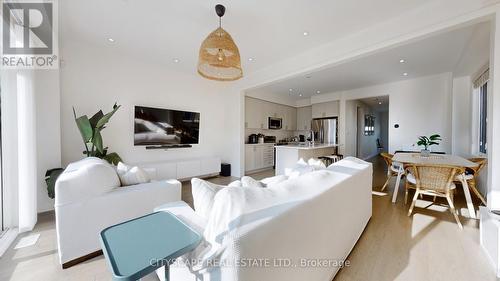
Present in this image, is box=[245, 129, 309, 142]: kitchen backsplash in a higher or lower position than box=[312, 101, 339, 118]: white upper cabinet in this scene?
lower

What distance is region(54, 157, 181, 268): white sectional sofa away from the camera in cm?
161

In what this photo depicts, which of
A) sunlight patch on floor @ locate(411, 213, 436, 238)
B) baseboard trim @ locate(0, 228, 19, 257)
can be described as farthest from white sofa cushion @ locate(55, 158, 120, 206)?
sunlight patch on floor @ locate(411, 213, 436, 238)

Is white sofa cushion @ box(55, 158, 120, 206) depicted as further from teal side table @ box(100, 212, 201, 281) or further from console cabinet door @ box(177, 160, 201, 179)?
console cabinet door @ box(177, 160, 201, 179)

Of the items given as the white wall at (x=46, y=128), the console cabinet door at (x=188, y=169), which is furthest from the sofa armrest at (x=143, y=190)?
the console cabinet door at (x=188, y=169)

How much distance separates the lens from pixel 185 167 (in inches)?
168

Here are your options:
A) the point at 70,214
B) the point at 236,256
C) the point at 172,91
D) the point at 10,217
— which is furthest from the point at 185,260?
the point at 172,91

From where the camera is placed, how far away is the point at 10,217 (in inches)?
90.0

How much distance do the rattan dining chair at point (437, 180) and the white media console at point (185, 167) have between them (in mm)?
3959

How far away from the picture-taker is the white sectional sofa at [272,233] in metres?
0.78

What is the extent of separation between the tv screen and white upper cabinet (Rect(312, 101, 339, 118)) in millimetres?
4450

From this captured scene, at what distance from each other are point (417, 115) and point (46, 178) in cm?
773

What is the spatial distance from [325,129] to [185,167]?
4.94m

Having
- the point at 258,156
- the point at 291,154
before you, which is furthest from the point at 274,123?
the point at 291,154

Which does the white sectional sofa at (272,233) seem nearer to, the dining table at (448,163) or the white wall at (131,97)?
the dining table at (448,163)
